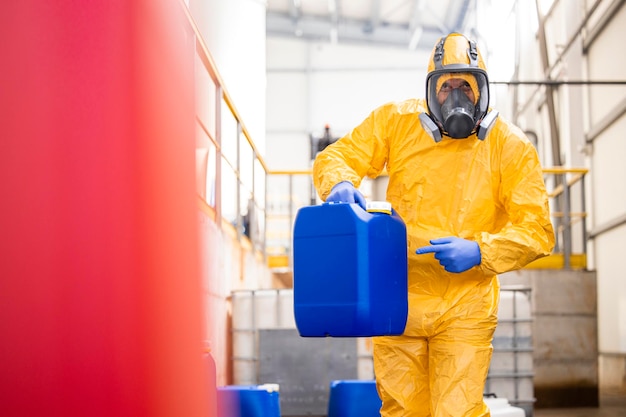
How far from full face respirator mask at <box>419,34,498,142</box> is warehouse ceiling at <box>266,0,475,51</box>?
50.3 ft

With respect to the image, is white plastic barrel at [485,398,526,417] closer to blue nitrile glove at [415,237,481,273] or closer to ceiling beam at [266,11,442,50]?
blue nitrile glove at [415,237,481,273]

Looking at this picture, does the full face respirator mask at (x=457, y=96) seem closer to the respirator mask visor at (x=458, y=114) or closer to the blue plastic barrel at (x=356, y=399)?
the respirator mask visor at (x=458, y=114)

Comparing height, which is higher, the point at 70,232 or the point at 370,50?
the point at 370,50

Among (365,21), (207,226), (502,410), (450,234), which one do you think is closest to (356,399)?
(502,410)

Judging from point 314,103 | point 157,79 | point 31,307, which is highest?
point 314,103

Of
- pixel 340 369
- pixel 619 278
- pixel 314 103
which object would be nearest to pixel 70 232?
pixel 340 369

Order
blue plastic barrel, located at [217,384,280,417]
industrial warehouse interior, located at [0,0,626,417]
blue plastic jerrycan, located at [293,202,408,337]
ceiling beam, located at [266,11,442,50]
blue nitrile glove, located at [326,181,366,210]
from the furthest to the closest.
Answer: ceiling beam, located at [266,11,442,50] → blue plastic barrel, located at [217,384,280,417] → blue nitrile glove, located at [326,181,366,210] → blue plastic jerrycan, located at [293,202,408,337] → industrial warehouse interior, located at [0,0,626,417]

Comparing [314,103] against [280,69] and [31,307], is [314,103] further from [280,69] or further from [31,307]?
[31,307]

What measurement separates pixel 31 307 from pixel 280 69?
19.1 metres

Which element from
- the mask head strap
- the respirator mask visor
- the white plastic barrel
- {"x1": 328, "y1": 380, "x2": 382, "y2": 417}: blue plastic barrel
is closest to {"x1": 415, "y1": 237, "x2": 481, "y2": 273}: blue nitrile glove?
the respirator mask visor

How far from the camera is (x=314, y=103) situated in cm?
1941

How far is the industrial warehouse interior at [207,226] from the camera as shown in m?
0.68

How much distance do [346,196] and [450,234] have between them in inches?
13.6

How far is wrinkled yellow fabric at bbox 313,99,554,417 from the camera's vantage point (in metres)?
2.38
